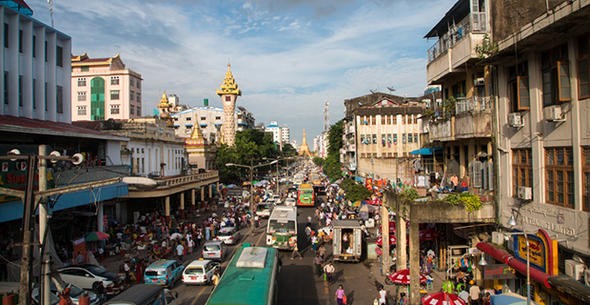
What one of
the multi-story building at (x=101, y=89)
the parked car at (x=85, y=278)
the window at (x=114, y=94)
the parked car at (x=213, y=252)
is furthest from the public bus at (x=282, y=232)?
the window at (x=114, y=94)

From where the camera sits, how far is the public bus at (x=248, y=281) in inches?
466

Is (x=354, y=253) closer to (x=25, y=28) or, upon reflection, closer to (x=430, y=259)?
(x=430, y=259)

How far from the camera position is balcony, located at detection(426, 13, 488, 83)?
54.7ft

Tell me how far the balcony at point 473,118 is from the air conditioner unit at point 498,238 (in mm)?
3660

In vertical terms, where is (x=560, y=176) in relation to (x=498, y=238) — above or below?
above

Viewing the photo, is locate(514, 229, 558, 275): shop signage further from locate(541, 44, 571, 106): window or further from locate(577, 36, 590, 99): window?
locate(577, 36, 590, 99): window

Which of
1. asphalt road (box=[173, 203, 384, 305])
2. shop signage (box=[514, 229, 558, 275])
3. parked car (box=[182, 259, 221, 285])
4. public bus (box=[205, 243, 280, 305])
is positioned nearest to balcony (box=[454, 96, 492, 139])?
shop signage (box=[514, 229, 558, 275])

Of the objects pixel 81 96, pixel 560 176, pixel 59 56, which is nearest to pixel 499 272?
pixel 560 176

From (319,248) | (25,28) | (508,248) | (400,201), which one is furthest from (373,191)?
(25,28)

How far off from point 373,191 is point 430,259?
21.3 m

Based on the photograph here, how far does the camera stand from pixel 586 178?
38.2ft

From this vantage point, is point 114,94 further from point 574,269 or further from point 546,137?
point 574,269

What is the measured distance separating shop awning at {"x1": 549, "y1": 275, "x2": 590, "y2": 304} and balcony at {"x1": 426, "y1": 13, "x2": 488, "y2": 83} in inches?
331

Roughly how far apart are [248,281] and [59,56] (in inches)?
978
